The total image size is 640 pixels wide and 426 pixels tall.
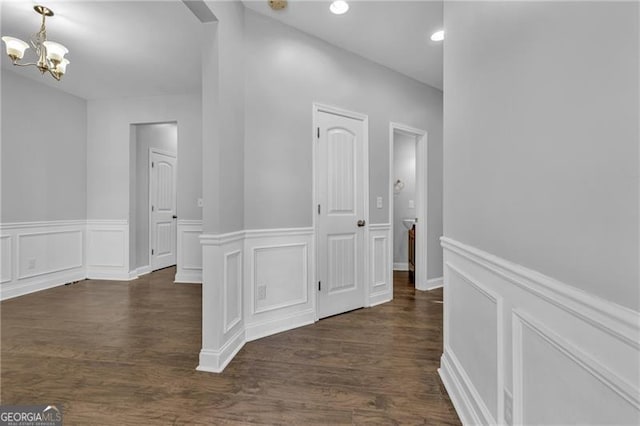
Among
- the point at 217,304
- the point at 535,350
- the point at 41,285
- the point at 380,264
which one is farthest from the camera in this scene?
the point at 41,285

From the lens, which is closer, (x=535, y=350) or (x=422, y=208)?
(x=535, y=350)

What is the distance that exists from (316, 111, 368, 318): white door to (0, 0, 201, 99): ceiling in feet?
5.09

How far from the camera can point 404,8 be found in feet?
8.38

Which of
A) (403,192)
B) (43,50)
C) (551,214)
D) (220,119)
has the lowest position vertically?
(551,214)

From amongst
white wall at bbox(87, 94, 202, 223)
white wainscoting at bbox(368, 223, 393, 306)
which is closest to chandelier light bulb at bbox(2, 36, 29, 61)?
Result: white wall at bbox(87, 94, 202, 223)

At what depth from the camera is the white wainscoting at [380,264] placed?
10.9ft

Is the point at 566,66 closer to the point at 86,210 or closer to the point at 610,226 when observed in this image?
the point at 610,226

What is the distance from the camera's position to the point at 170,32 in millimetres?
2828

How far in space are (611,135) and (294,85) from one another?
2502mm

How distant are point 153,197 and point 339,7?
4.38 meters

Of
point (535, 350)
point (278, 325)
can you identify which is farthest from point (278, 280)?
point (535, 350)

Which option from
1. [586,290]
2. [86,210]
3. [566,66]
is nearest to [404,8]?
[566,66]

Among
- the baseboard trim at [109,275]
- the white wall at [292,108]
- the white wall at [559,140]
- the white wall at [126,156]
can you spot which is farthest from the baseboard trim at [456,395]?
the baseboard trim at [109,275]

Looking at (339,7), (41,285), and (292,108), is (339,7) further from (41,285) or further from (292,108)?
(41,285)
